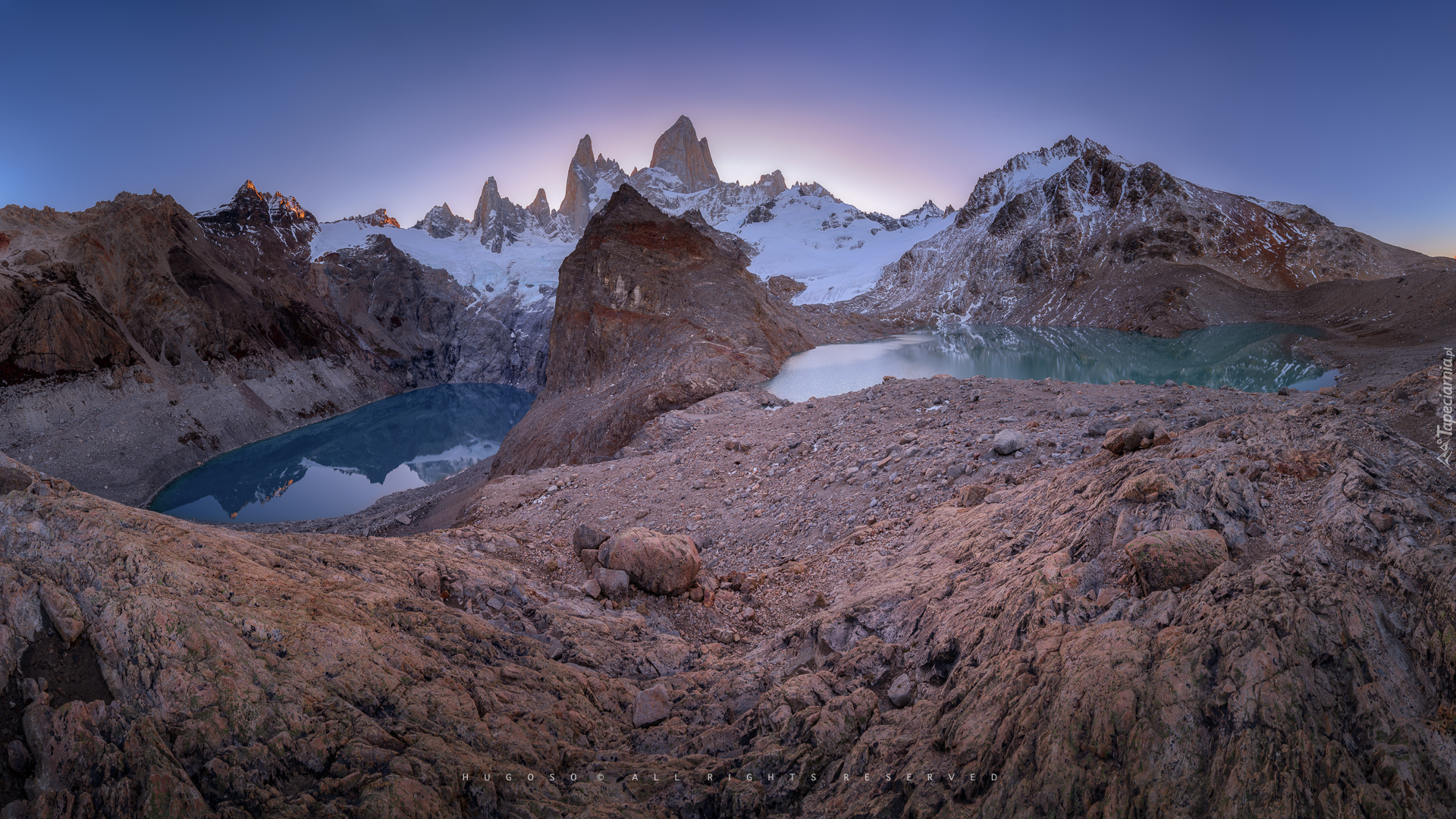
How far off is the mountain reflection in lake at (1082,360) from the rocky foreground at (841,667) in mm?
15246

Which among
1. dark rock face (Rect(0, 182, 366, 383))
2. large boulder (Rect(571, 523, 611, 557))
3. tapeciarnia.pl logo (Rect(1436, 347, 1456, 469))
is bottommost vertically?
large boulder (Rect(571, 523, 611, 557))

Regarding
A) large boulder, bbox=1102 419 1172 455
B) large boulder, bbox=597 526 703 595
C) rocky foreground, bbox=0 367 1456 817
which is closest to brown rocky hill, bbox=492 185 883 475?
large boulder, bbox=597 526 703 595

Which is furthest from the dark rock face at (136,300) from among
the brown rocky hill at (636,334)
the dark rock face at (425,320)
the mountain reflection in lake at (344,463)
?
the brown rocky hill at (636,334)

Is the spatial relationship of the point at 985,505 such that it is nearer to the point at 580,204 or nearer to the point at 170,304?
the point at 170,304

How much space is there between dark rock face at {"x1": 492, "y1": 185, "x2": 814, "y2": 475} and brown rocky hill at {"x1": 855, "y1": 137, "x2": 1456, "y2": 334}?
51967 millimetres

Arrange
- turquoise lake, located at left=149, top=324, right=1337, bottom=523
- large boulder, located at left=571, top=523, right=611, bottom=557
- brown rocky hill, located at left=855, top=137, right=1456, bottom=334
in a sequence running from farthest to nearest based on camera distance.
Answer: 1. brown rocky hill, located at left=855, top=137, right=1456, bottom=334
2. turquoise lake, located at left=149, top=324, right=1337, bottom=523
3. large boulder, located at left=571, top=523, right=611, bottom=557

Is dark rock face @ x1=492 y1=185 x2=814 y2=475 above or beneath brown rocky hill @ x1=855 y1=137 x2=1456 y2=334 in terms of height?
beneath

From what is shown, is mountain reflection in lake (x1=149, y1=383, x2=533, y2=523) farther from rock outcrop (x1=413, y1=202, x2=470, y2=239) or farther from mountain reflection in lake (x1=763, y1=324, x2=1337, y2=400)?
rock outcrop (x1=413, y1=202, x2=470, y2=239)

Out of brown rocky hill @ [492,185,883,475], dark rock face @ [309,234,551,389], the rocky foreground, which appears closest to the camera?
the rocky foreground

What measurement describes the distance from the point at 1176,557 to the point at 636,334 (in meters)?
31.7

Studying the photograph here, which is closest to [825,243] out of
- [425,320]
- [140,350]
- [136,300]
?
[425,320]

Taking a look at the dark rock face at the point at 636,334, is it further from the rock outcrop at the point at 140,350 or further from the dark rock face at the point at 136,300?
the dark rock face at the point at 136,300

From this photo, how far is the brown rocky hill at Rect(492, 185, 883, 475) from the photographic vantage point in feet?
84.3

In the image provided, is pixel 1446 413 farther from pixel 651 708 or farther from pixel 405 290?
pixel 405 290
